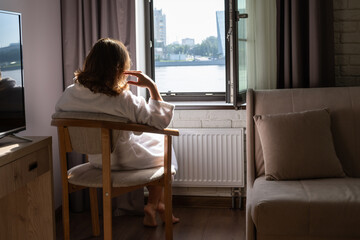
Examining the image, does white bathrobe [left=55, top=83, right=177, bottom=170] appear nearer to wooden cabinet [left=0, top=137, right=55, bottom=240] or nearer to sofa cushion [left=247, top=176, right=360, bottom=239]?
wooden cabinet [left=0, top=137, right=55, bottom=240]

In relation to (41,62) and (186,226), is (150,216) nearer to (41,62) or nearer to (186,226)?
(186,226)

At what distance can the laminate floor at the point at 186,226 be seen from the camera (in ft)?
10.4

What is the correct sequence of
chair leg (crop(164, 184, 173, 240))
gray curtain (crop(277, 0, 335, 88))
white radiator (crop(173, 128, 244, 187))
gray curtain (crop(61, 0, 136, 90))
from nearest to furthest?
chair leg (crop(164, 184, 173, 240)) → gray curtain (crop(277, 0, 335, 88)) → gray curtain (crop(61, 0, 136, 90)) → white radiator (crop(173, 128, 244, 187))

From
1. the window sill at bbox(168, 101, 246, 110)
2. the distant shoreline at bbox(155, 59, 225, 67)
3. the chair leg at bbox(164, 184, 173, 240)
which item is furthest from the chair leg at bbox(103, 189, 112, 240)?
the distant shoreline at bbox(155, 59, 225, 67)

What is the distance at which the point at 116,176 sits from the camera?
8.98ft

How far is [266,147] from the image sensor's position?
290 cm

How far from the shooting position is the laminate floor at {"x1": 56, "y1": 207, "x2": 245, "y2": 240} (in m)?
3.18

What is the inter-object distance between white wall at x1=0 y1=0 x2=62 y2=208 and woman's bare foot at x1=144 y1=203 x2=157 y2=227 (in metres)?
0.65

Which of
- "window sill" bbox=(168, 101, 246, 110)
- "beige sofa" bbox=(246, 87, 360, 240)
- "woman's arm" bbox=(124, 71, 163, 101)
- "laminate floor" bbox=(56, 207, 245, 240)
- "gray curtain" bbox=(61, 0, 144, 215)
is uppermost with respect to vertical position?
"gray curtain" bbox=(61, 0, 144, 215)

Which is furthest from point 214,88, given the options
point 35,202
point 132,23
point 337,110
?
point 35,202

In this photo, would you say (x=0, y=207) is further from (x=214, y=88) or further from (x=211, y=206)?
(x=214, y=88)

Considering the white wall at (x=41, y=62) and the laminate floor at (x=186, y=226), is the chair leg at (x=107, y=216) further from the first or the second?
the white wall at (x=41, y=62)

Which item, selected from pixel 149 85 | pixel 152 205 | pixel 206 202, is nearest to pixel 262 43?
pixel 149 85

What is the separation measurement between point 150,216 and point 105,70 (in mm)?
1077
